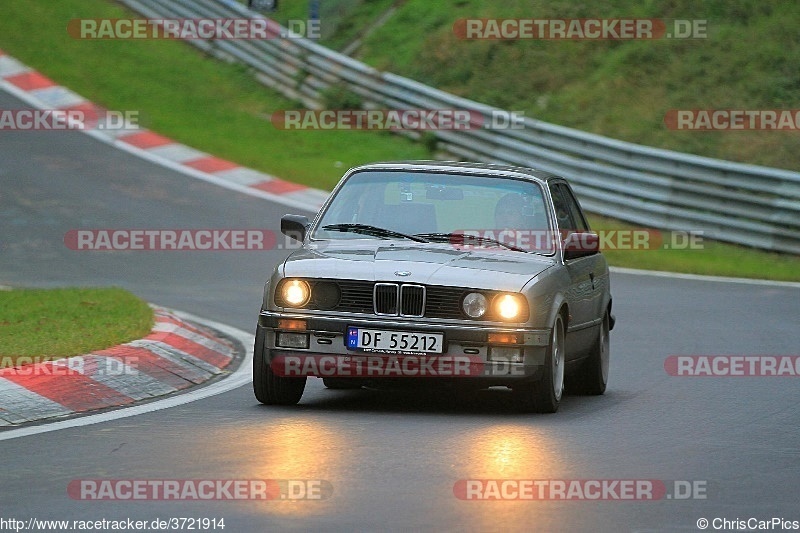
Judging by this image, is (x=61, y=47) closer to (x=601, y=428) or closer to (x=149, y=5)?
(x=149, y=5)

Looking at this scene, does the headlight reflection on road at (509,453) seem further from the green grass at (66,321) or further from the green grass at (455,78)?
the green grass at (455,78)

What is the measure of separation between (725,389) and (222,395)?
3543 mm

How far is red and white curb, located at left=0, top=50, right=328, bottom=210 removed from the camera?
2159 centimetres

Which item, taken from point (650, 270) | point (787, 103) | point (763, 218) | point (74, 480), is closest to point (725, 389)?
point (74, 480)

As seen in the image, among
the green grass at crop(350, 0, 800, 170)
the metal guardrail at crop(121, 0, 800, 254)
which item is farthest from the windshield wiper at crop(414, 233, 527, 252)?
the green grass at crop(350, 0, 800, 170)

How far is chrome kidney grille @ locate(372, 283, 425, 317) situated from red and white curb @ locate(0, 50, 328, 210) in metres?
11.4

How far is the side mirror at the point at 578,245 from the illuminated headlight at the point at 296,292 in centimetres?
177

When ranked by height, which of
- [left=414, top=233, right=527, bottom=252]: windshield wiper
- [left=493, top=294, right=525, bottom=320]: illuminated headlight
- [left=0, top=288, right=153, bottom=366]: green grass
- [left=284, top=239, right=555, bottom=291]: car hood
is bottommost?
[left=0, top=288, right=153, bottom=366]: green grass

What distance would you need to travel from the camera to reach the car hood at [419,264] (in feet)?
29.6

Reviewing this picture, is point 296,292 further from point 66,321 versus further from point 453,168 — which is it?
point 66,321

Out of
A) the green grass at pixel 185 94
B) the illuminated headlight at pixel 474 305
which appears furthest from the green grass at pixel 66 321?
the green grass at pixel 185 94

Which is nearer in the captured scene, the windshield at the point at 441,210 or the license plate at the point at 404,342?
the license plate at the point at 404,342

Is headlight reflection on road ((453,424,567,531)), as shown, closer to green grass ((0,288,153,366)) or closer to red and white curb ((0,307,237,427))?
red and white curb ((0,307,237,427))

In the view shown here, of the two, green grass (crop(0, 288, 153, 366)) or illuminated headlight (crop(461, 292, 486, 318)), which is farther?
green grass (crop(0, 288, 153, 366))
